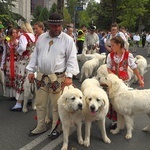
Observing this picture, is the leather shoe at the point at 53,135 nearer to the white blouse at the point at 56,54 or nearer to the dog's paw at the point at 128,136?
the white blouse at the point at 56,54

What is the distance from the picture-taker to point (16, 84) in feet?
21.2

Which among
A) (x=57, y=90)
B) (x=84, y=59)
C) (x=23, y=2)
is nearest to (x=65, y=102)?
(x=57, y=90)

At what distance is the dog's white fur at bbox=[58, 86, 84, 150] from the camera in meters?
4.04

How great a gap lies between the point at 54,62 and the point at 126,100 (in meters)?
1.43

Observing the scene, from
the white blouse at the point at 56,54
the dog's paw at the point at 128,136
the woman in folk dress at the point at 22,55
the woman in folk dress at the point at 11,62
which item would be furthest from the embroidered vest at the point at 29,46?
the dog's paw at the point at 128,136

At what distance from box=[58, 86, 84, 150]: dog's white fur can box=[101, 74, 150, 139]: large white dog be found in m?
0.76

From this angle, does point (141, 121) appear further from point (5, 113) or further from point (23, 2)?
point (23, 2)

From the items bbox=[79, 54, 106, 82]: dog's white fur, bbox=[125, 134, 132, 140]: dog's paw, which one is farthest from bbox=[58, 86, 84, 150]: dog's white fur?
bbox=[79, 54, 106, 82]: dog's white fur

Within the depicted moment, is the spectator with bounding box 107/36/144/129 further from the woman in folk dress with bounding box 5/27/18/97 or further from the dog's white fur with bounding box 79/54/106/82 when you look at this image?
the dog's white fur with bounding box 79/54/106/82

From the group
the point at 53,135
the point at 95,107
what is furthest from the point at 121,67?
the point at 53,135

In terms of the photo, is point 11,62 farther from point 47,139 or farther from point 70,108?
point 70,108

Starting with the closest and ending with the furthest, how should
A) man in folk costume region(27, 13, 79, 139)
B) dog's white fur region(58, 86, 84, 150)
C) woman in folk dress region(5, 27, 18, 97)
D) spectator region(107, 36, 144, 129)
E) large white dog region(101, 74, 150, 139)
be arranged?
1. dog's white fur region(58, 86, 84, 150)
2. man in folk costume region(27, 13, 79, 139)
3. large white dog region(101, 74, 150, 139)
4. spectator region(107, 36, 144, 129)
5. woman in folk dress region(5, 27, 18, 97)

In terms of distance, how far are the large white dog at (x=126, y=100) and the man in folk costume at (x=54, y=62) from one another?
0.75 m

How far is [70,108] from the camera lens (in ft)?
13.5
